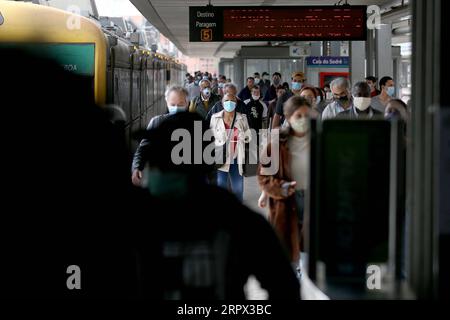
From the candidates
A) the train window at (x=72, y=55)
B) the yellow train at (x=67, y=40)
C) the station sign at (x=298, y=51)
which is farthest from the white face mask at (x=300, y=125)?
the station sign at (x=298, y=51)

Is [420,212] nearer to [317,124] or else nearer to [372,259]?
[372,259]

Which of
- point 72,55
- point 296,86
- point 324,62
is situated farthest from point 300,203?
point 324,62

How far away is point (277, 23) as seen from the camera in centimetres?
1346

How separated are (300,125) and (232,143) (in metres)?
3.13

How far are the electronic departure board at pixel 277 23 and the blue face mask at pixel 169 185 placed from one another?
10513 millimetres

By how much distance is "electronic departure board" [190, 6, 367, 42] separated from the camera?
1346cm

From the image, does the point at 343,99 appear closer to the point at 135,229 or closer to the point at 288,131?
the point at 288,131

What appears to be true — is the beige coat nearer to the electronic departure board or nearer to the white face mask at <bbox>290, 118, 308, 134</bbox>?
the white face mask at <bbox>290, 118, 308, 134</bbox>

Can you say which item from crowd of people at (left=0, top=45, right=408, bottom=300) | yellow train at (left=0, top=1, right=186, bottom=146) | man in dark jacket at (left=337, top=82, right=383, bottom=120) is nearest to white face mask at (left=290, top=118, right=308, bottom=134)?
crowd of people at (left=0, top=45, right=408, bottom=300)

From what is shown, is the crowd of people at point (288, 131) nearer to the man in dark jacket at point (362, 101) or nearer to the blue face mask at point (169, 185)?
the man in dark jacket at point (362, 101)

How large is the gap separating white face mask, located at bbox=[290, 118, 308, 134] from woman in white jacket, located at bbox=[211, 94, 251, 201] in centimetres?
295

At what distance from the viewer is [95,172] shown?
4035mm
